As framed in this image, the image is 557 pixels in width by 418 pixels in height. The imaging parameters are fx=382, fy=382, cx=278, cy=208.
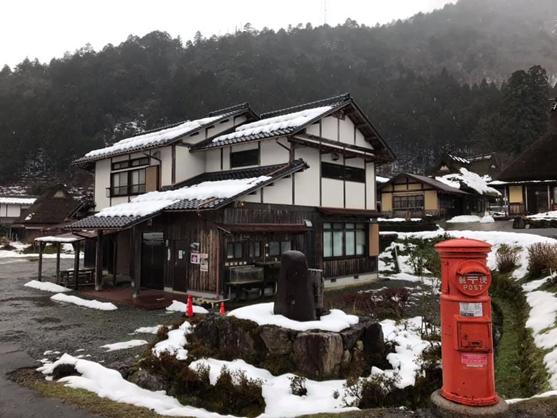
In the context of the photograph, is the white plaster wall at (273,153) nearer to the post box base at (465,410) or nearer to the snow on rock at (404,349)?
the snow on rock at (404,349)

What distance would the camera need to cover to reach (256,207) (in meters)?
14.2

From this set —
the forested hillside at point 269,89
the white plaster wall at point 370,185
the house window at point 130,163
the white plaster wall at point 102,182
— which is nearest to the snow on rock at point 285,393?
the house window at point 130,163

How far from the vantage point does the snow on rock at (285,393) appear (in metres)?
5.23

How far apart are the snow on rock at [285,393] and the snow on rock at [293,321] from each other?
2.59 feet

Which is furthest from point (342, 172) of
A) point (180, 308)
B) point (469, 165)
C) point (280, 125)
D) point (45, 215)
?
point (469, 165)

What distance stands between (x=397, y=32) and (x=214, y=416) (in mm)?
147570

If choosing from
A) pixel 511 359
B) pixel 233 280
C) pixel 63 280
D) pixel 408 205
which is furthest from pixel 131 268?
pixel 408 205

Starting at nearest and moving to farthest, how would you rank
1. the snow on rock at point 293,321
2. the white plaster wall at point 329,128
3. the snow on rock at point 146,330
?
the snow on rock at point 293,321
the snow on rock at point 146,330
the white plaster wall at point 329,128

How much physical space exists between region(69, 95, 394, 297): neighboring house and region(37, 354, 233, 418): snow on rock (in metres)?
6.77

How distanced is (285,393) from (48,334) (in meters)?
6.89

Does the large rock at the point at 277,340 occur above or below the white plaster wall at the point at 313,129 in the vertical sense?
below

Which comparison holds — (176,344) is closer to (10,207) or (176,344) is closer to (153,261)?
(153,261)

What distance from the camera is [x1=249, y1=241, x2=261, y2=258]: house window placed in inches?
559

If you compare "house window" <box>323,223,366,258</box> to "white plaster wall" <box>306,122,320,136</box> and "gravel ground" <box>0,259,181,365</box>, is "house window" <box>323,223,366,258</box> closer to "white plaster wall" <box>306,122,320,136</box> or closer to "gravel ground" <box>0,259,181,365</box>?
"white plaster wall" <box>306,122,320,136</box>
